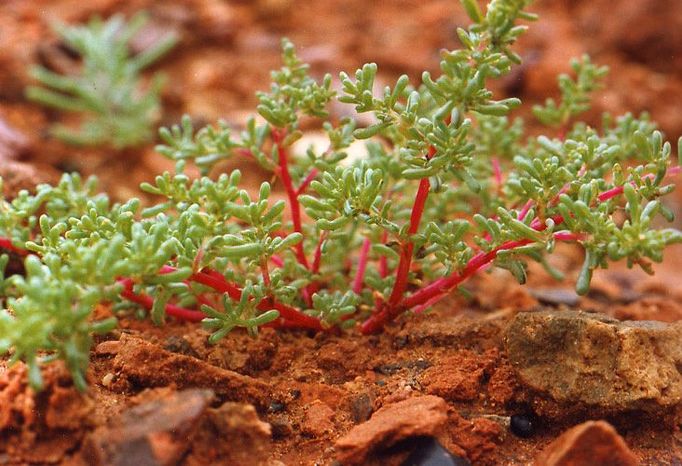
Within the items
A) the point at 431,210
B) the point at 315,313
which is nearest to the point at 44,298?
the point at 315,313

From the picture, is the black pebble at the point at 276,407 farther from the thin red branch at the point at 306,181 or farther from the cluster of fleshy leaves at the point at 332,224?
the thin red branch at the point at 306,181

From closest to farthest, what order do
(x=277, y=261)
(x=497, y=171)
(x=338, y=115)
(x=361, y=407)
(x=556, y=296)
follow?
(x=361, y=407)
(x=277, y=261)
(x=497, y=171)
(x=556, y=296)
(x=338, y=115)

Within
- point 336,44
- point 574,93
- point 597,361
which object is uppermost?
point 336,44

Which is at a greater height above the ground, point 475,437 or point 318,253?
point 318,253

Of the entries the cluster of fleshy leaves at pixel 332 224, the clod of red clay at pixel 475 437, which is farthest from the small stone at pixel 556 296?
the clod of red clay at pixel 475 437

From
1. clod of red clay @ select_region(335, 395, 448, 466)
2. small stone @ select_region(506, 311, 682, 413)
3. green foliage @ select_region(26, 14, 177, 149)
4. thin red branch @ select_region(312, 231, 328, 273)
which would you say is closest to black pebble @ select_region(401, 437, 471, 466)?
clod of red clay @ select_region(335, 395, 448, 466)

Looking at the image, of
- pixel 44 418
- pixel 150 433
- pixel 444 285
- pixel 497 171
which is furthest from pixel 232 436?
pixel 497 171

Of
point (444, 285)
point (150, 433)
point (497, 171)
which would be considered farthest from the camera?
point (497, 171)

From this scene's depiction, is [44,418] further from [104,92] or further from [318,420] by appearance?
[104,92]
